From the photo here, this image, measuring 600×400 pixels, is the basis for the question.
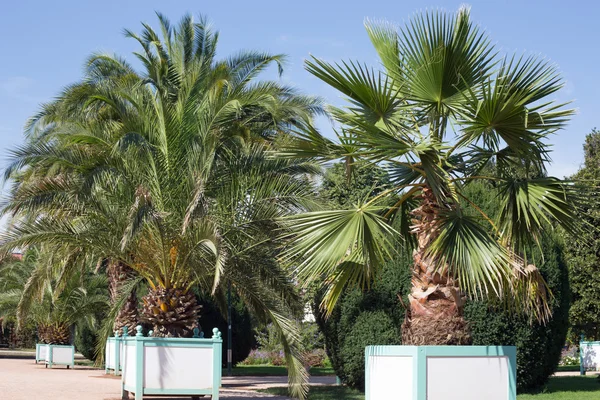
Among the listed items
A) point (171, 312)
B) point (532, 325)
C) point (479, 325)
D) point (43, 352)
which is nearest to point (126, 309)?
point (171, 312)

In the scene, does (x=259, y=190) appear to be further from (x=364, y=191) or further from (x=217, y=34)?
(x=217, y=34)

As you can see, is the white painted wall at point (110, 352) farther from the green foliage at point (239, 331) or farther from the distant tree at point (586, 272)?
the distant tree at point (586, 272)

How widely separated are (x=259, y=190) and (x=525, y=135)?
6.73m

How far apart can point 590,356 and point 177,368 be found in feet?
53.5

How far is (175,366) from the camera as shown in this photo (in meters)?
13.0

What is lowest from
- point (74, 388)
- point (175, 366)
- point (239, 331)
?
point (74, 388)

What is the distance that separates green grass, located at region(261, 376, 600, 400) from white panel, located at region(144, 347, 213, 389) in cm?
326

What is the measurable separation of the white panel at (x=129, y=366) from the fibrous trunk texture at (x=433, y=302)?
22.3ft

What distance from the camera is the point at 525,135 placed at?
7984 mm

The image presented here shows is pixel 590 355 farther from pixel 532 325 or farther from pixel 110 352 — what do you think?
pixel 110 352

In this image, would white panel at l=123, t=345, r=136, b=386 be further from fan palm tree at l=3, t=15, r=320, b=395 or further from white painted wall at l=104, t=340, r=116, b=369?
white painted wall at l=104, t=340, r=116, b=369

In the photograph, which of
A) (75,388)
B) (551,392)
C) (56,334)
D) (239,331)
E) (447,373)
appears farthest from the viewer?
(56,334)

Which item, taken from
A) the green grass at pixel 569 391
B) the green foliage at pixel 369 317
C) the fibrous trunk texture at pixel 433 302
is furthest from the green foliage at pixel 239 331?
the fibrous trunk texture at pixel 433 302

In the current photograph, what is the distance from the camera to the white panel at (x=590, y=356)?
930 inches
